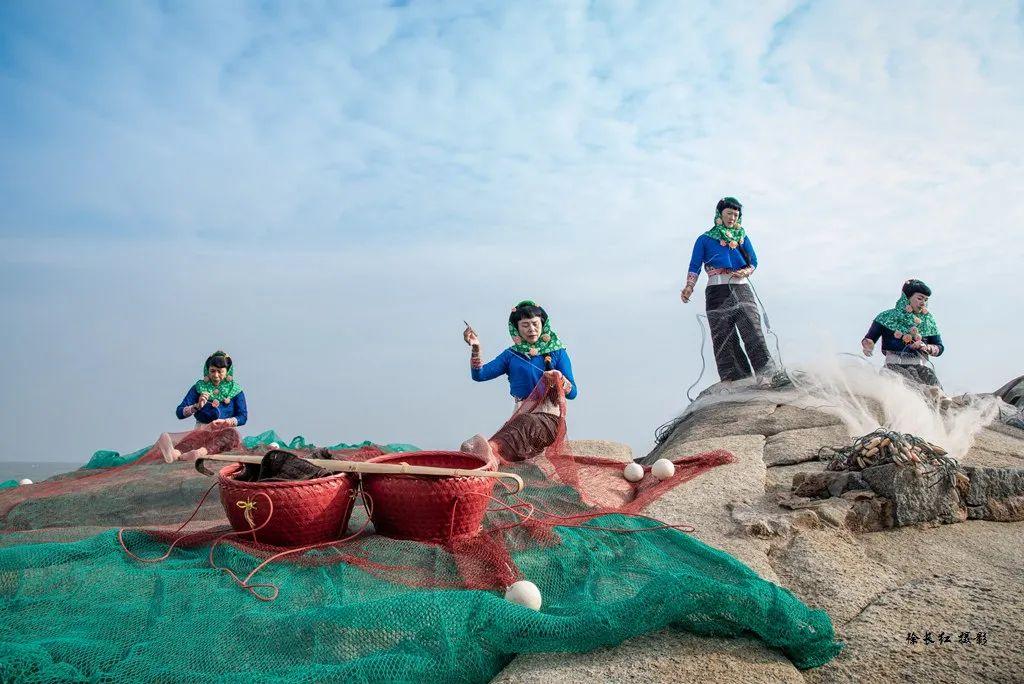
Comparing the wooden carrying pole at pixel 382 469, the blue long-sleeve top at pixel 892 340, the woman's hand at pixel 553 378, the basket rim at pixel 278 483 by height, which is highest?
the blue long-sleeve top at pixel 892 340

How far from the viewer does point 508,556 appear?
3.72 m

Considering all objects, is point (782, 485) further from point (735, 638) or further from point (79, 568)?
A: point (79, 568)

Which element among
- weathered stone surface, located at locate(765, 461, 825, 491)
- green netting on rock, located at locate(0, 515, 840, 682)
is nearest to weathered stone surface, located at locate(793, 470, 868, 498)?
weathered stone surface, located at locate(765, 461, 825, 491)

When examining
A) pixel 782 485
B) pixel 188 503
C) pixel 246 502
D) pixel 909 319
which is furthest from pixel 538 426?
pixel 909 319

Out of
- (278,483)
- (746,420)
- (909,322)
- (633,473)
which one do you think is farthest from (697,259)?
(278,483)

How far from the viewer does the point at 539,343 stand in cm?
731

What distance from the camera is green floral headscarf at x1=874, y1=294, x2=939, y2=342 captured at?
9.96m

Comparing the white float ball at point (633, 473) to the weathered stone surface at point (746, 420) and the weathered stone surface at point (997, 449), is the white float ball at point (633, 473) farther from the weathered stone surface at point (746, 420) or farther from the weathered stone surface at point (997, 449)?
the weathered stone surface at point (997, 449)

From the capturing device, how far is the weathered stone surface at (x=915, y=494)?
4879mm

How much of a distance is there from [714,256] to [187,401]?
686 cm

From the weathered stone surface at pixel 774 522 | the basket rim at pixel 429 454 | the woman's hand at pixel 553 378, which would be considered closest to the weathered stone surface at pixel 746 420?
the woman's hand at pixel 553 378

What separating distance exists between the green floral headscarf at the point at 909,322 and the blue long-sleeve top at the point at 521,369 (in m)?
5.43

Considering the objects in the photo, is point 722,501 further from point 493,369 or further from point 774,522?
point 493,369

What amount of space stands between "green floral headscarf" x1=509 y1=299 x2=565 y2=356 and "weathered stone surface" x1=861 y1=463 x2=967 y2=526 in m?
3.19
